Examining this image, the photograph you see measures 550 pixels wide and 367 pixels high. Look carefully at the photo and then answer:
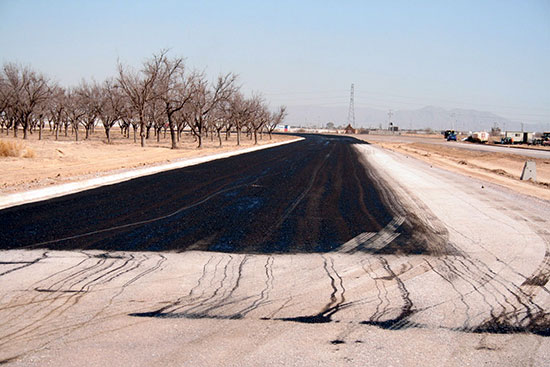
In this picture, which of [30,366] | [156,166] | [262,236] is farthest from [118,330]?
[156,166]

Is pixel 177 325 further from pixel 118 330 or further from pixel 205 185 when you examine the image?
pixel 205 185

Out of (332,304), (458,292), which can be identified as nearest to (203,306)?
(332,304)

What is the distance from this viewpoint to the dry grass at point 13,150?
29.0 metres

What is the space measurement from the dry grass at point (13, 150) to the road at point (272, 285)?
733 inches

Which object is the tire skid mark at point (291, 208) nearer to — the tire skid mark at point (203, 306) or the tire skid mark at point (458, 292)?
the tire skid mark at point (203, 306)

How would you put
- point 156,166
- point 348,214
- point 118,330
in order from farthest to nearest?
point 156,166 → point 348,214 → point 118,330

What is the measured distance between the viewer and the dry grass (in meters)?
29.0

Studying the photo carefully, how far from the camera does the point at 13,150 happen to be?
96.9ft

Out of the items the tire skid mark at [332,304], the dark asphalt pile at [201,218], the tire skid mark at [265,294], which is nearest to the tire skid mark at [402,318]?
the tire skid mark at [332,304]

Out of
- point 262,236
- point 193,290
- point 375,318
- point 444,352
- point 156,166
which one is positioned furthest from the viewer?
point 156,166

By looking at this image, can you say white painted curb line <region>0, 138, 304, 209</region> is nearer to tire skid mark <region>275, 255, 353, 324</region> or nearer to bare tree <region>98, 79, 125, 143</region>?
tire skid mark <region>275, 255, 353, 324</region>

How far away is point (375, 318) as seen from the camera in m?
5.51

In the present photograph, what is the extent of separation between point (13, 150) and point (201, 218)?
73.5 feet

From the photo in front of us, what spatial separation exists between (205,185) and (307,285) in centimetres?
1191
